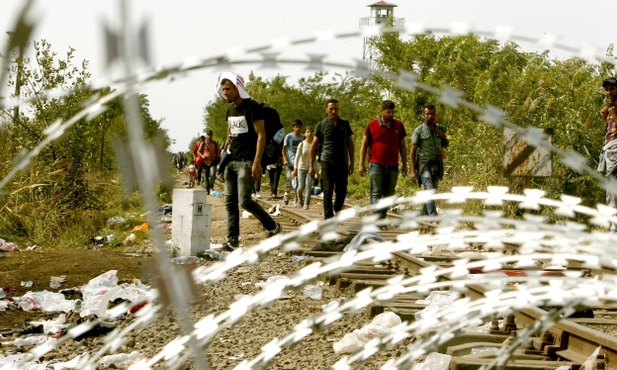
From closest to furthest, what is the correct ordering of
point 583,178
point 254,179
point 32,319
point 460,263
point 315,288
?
point 460,263
point 32,319
point 315,288
point 254,179
point 583,178

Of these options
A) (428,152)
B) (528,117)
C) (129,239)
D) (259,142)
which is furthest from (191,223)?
(528,117)

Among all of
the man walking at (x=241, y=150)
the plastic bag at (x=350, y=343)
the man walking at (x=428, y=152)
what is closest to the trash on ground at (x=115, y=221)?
the man walking at (x=241, y=150)

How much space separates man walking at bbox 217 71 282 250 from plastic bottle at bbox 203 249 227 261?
0.72 feet

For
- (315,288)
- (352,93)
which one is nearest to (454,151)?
(315,288)

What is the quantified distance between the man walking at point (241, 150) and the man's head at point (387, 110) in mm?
2004

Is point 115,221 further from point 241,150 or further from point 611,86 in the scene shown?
point 611,86

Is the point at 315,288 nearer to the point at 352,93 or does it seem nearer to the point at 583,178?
the point at 583,178

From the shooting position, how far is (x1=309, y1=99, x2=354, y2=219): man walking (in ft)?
41.3

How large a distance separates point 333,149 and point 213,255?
9.31ft

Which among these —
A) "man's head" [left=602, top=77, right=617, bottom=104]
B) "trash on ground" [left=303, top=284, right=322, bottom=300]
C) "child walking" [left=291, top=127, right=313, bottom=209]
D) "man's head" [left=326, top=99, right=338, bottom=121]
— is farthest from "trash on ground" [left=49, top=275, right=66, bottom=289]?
"child walking" [left=291, top=127, right=313, bottom=209]

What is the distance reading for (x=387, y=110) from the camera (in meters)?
11.7

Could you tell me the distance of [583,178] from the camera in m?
14.7

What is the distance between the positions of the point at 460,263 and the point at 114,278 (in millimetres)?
6454

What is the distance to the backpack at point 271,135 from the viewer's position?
9.91 m
